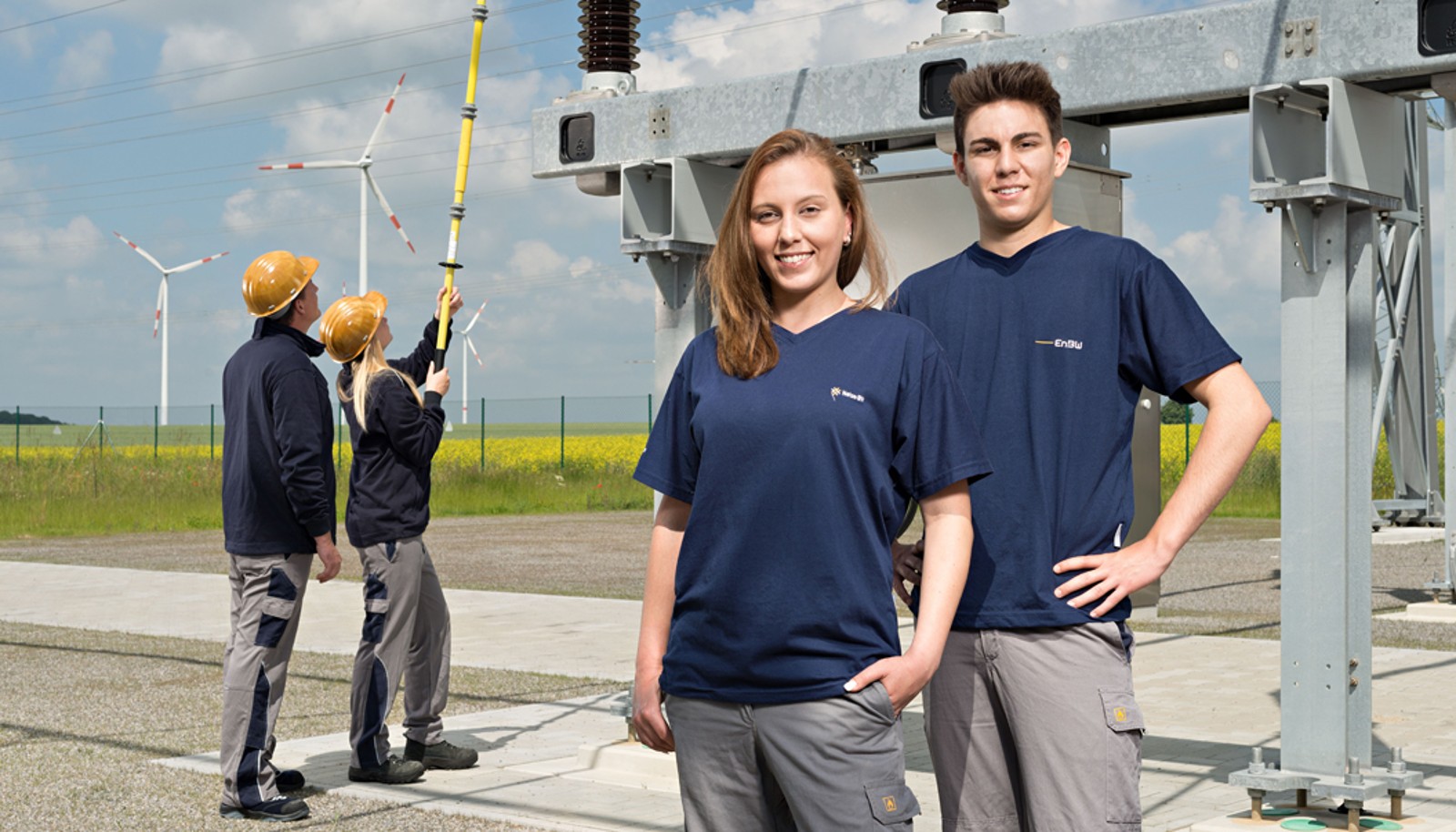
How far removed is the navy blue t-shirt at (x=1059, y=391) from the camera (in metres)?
3.41

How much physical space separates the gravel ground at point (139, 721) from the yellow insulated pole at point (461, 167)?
2060 millimetres

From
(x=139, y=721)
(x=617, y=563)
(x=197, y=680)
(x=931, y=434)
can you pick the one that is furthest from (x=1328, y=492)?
(x=617, y=563)

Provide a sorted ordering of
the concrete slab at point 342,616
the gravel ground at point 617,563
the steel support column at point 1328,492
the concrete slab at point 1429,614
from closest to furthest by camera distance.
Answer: the steel support column at point 1328,492
the concrete slab at point 342,616
the concrete slab at point 1429,614
the gravel ground at point 617,563

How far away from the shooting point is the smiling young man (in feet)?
11.2

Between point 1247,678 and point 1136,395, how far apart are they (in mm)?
7581

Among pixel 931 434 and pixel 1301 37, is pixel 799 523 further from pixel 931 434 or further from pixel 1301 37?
pixel 1301 37

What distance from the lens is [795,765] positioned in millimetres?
3062

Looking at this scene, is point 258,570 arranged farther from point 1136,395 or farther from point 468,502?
point 468,502

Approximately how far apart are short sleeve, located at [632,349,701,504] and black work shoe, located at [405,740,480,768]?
15.6ft

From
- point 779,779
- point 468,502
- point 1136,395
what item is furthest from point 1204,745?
point 468,502

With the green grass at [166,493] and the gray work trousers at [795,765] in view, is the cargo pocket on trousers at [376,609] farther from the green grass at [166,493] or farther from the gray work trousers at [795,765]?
the green grass at [166,493]

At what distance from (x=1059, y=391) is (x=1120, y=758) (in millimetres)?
735

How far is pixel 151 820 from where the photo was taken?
6816 millimetres

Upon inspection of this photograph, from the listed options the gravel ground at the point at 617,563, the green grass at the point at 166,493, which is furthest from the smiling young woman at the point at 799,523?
the green grass at the point at 166,493
